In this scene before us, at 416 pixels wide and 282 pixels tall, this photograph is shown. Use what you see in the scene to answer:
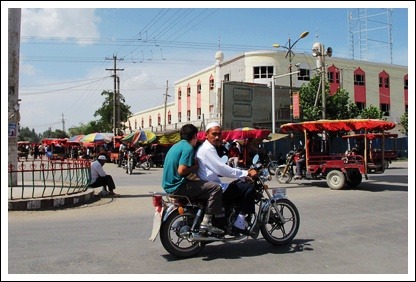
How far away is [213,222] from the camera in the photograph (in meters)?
5.47

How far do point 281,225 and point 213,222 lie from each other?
1061 mm

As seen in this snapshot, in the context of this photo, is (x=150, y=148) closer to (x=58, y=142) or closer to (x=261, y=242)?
(x=58, y=142)

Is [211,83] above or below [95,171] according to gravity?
above

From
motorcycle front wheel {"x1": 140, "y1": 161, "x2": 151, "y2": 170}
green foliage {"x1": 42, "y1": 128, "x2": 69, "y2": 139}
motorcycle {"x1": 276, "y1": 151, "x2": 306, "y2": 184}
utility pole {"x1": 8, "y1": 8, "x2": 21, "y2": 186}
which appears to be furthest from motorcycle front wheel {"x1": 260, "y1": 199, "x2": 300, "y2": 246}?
green foliage {"x1": 42, "y1": 128, "x2": 69, "y2": 139}

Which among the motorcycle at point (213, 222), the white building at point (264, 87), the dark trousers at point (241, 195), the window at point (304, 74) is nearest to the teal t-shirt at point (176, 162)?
the motorcycle at point (213, 222)

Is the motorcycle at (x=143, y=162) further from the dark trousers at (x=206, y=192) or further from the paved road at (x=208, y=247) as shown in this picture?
the dark trousers at (x=206, y=192)

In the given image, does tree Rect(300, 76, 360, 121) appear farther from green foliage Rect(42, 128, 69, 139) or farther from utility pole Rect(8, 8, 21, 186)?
green foliage Rect(42, 128, 69, 139)

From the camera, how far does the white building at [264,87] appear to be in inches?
1387

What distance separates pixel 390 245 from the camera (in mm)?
5930

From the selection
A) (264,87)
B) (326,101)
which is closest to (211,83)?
(264,87)

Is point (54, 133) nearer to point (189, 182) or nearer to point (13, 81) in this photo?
point (13, 81)

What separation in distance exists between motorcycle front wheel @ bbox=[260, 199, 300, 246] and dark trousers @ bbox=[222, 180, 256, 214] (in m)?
0.40

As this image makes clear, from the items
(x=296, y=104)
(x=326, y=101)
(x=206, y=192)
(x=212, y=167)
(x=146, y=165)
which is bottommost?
(x=146, y=165)

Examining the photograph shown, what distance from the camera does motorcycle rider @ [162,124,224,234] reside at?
5.28 m
